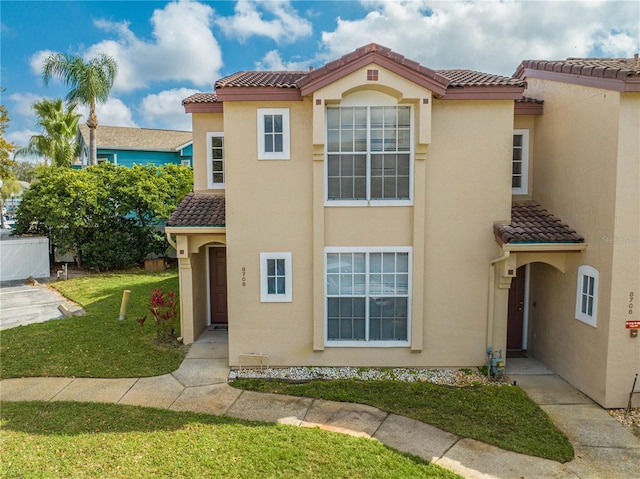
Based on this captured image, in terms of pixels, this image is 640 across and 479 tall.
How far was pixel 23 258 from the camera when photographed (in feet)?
65.4

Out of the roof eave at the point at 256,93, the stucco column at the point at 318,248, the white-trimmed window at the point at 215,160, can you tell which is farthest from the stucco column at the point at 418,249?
the white-trimmed window at the point at 215,160

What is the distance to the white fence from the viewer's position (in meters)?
19.5

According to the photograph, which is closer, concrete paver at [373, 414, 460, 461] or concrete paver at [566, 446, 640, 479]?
concrete paver at [566, 446, 640, 479]

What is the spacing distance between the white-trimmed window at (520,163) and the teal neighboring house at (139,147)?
2321 centimetres

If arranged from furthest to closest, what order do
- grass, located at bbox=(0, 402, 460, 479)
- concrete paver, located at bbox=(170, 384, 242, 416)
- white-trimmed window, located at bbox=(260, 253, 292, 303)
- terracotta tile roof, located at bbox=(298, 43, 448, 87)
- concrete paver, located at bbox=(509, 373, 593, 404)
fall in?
white-trimmed window, located at bbox=(260, 253, 292, 303) < terracotta tile roof, located at bbox=(298, 43, 448, 87) < concrete paver, located at bbox=(509, 373, 593, 404) < concrete paver, located at bbox=(170, 384, 242, 416) < grass, located at bbox=(0, 402, 460, 479)

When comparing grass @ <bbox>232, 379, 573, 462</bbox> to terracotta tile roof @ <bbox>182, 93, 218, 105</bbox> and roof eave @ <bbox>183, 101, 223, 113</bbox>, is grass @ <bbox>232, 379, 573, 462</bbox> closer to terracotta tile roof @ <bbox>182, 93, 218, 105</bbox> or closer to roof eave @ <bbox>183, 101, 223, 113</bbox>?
roof eave @ <bbox>183, 101, 223, 113</bbox>

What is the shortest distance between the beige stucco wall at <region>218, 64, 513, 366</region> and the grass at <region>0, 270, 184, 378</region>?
2425 mm

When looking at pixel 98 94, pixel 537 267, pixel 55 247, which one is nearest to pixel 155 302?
pixel 537 267

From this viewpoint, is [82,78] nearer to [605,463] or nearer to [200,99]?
[200,99]

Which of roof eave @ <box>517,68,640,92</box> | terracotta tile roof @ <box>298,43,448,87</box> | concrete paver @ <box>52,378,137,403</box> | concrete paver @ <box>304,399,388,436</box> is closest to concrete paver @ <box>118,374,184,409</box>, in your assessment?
concrete paver @ <box>52,378,137,403</box>

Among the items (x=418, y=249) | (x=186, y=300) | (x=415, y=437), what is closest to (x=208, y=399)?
(x=186, y=300)

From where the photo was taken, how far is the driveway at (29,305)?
555 inches

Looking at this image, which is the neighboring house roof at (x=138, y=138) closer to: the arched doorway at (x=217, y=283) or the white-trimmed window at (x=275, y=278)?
the arched doorway at (x=217, y=283)

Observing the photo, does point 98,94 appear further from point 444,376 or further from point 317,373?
point 444,376
